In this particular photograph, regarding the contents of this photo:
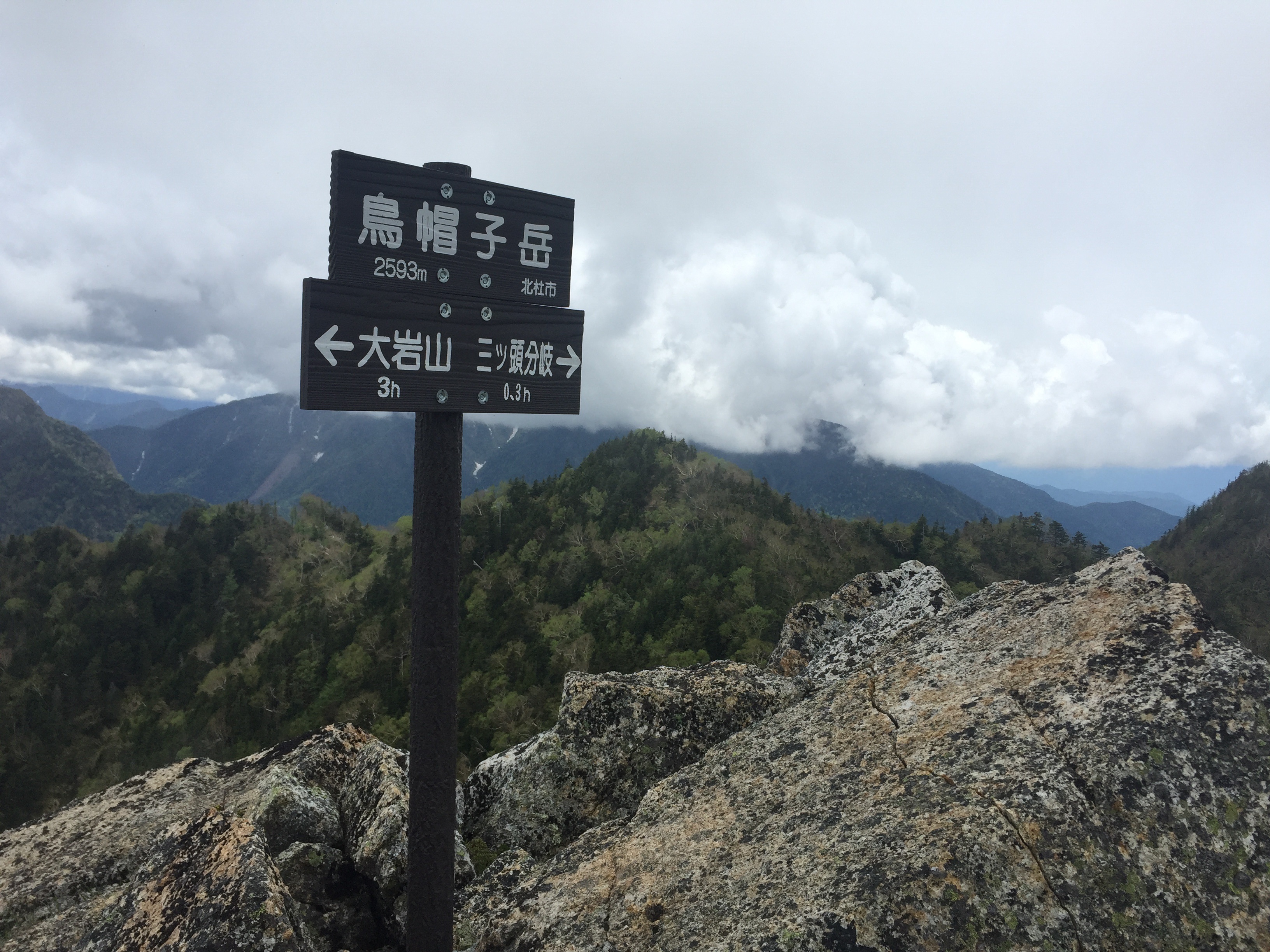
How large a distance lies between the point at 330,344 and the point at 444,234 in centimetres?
128

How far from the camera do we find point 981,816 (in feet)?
15.4

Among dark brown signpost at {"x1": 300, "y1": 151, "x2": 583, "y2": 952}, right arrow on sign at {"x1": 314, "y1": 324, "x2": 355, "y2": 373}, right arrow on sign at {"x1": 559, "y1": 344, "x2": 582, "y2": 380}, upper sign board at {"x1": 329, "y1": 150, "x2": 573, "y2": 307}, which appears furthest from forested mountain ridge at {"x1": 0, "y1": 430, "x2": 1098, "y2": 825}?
right arrow on sign at {"x1": 314, "y1": 324, "x2": 355, "y2": 373}

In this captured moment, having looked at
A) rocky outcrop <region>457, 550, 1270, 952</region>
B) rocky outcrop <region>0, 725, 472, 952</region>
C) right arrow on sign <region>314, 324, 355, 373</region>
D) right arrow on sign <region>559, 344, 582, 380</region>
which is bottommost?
rocky outcrop <region>0, 725, 472, 952</region>

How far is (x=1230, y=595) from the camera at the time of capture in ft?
348

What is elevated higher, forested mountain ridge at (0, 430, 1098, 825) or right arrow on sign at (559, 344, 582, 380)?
right arrow on sign at (559, 344, 582, 380)

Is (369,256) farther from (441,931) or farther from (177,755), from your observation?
(177,755)

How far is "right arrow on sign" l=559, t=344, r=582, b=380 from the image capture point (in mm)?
5684

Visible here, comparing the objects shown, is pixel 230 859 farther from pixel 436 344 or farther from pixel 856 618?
pixel 856 618

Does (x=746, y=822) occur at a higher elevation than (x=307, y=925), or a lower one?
higher

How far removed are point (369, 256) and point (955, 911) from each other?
20.2ft

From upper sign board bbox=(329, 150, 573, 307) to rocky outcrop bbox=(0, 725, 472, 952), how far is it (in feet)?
16.9

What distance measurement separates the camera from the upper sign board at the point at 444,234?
4.77m

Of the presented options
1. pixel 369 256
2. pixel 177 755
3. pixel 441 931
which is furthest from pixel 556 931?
pixel 177 755

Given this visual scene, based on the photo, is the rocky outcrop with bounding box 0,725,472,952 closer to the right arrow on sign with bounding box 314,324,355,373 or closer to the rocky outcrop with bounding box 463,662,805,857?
the rocky outcrop with bounding box 463,662,805,857
